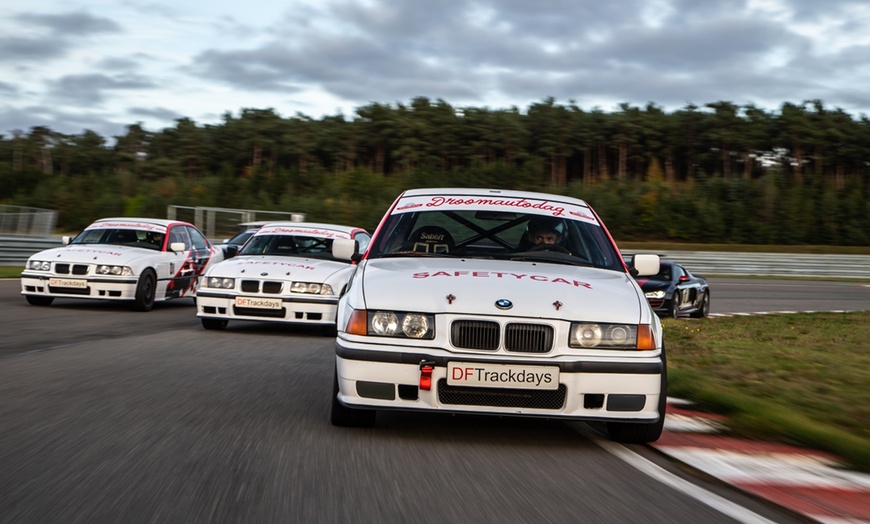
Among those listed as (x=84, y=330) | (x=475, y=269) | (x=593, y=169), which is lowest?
(x=84, y=330)

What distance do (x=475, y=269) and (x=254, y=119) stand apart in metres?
96.3

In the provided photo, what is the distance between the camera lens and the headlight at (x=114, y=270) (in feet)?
45.9

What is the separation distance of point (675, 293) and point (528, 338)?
1259cm

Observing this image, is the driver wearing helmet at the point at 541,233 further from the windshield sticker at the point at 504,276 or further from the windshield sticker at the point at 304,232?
the windshield sticker at the point at 304,232

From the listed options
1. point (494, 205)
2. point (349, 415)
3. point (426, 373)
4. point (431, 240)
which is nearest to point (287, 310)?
point (431, 240)

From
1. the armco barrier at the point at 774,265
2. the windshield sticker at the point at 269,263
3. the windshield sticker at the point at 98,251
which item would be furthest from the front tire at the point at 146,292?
the armco barrier at the point at 774,265

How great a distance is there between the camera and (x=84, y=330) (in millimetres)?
11367

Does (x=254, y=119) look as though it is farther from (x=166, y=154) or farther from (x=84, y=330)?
(x=84, y=330)

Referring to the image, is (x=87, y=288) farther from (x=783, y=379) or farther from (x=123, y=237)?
(x=783, y=379)

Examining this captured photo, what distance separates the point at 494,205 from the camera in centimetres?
677

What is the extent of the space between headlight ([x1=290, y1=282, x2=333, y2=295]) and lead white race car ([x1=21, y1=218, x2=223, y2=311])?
12.3 ft

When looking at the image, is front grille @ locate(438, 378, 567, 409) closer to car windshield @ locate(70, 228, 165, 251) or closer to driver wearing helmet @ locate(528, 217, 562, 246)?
driver wearing helmet @ locate(528, 217, 562, 246)

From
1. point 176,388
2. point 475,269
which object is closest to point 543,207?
point 475,269

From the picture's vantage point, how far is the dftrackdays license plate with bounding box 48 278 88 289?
1394 centimetres
